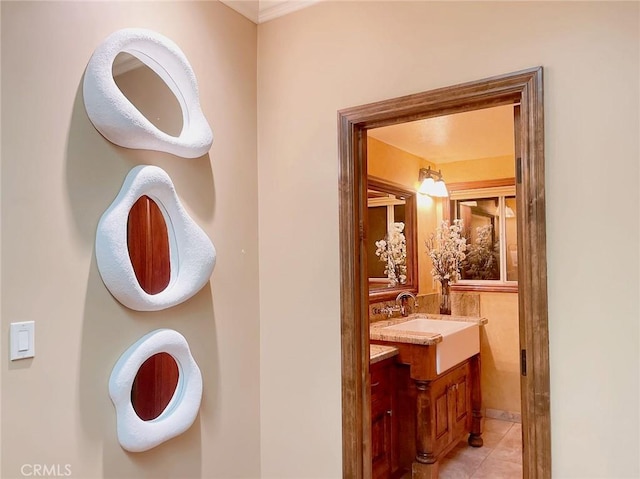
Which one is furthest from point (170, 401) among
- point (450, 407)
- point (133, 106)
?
point (450, 407)

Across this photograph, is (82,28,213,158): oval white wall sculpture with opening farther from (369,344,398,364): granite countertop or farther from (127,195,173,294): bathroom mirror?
(369,344,398,364): granite countertop

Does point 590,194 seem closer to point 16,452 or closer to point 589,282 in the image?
point 589,282

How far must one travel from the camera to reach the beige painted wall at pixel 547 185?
1.46 m

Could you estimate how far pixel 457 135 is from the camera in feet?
11.1

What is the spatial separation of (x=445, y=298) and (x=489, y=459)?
4.09ft

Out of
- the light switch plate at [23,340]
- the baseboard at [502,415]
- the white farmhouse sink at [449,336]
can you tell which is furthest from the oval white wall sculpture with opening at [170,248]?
the baseboard at [502,415]

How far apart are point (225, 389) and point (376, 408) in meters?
0.99

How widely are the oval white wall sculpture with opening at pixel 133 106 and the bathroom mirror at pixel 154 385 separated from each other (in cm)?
79

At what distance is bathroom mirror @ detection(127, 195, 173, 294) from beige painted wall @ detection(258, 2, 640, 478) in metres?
0.56

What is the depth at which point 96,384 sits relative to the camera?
1.54m

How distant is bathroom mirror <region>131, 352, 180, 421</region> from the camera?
5.54ft

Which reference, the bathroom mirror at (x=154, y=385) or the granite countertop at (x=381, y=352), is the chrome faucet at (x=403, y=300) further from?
the bathroom mirror at (x=154, y=385)

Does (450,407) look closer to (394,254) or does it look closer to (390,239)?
(394,254)

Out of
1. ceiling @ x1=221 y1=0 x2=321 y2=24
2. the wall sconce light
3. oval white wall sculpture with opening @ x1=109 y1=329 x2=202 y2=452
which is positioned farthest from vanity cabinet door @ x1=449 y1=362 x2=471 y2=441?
ceiling @ x1=221 y1=0 x2=321 y2=24
